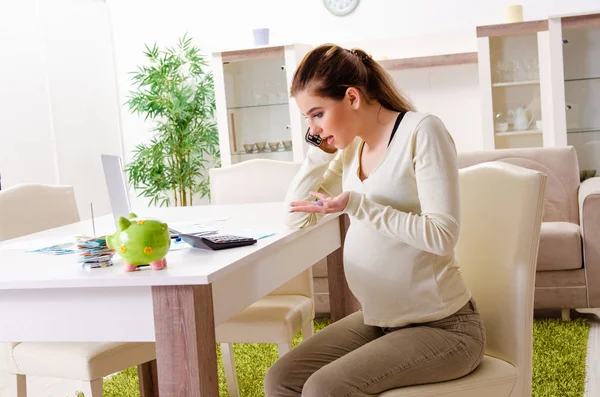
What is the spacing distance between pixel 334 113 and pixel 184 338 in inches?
26.2

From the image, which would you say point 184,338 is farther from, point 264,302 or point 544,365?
point 544,365

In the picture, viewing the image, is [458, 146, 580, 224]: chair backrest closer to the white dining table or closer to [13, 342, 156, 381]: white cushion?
[13, 342, 156, 381]: white cushion

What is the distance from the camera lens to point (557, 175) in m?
3.91

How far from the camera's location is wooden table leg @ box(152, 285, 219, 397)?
1322mm

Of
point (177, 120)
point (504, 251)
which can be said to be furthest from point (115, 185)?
point (177, 120)

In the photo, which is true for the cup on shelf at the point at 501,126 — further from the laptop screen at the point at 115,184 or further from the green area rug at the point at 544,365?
the laptop screen at the point at 115,184

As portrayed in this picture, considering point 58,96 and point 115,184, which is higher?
point 58,96

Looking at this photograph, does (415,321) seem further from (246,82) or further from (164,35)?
(164,35)

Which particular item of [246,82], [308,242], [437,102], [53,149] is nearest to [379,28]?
[437,102]

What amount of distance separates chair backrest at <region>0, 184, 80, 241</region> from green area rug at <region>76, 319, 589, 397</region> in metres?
0.72

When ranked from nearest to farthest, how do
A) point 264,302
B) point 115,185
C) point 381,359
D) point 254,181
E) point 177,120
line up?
point 381,359 → point 115,185 → point 264,302 → point 254,181 → point 177,120

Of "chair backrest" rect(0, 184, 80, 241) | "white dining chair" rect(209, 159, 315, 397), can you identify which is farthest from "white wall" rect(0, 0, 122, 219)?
"white dining chair" rect(209, 159, 315, 397)

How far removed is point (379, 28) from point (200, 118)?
1.47m

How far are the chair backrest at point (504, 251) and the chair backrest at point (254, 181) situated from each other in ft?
4.00
